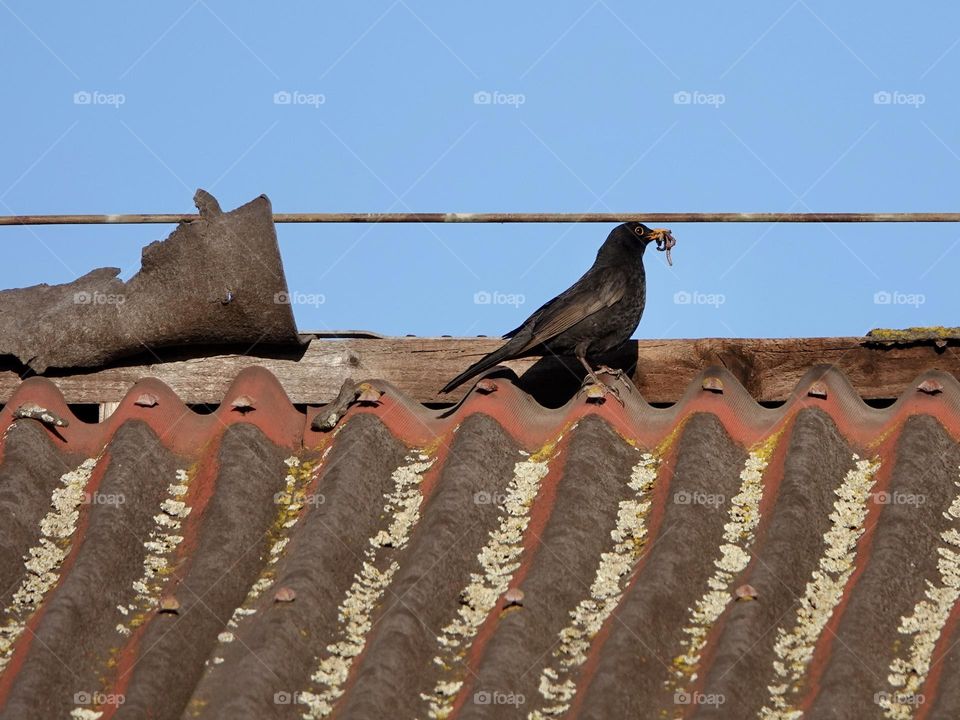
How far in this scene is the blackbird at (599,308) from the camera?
5285mm

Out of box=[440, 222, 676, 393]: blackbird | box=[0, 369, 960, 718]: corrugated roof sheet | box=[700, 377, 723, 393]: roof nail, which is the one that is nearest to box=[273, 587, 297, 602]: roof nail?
box=[0, 369, 960, 718]: corrugated roof sheet

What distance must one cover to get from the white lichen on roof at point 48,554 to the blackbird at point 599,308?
76.3 inches

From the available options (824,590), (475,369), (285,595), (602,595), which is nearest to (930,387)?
(824,590)

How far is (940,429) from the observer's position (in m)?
3.32

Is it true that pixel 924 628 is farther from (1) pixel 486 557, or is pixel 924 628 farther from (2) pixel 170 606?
(2) pixel 170 606

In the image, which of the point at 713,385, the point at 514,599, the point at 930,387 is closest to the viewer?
the point at 514,599

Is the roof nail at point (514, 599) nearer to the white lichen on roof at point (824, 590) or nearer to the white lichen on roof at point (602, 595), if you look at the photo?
the white lichen on roof at point (602, 595)

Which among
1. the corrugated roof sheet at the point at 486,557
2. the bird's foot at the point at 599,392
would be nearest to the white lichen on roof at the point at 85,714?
the corrugated roof sheet at the point at 486,557

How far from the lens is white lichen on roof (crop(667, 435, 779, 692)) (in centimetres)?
260

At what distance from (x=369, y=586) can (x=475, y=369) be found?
1.55 meters

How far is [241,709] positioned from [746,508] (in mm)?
1387

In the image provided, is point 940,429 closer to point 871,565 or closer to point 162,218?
point 871,565

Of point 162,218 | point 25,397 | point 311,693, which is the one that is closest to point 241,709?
point 311,693

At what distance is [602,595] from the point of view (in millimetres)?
2818
